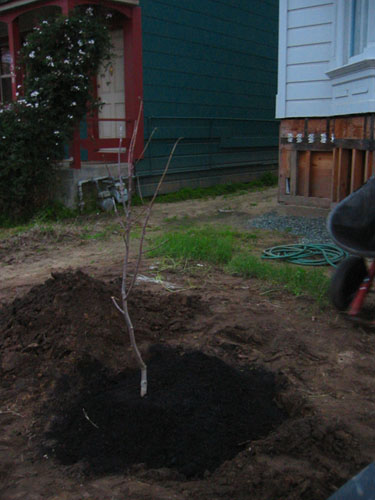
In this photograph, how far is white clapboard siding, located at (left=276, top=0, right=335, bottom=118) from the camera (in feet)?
26.1

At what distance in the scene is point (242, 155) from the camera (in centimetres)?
1340

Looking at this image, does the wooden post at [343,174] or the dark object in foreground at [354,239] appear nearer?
the dark object in foreground at [354,239]

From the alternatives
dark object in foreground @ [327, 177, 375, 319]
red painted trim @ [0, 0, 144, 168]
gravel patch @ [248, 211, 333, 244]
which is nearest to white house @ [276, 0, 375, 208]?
gravel patch @ [248, 211, 333, 244]

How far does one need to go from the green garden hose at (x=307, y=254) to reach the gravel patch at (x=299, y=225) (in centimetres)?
43

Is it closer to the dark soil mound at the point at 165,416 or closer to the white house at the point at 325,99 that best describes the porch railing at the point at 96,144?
the white house at the point at 325,99

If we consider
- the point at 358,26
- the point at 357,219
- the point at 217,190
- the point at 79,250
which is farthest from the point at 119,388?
the point at 217,190

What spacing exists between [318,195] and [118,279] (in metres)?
4.46

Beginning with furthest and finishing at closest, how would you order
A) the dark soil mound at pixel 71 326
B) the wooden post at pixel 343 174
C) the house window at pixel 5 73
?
the house window at pixel 5 73, the wooden post at pixel 343 174, the dark soil mound at pixel 71 326

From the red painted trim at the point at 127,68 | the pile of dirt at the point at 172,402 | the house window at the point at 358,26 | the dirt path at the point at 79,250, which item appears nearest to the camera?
the pile of dirt at the point at 172,402

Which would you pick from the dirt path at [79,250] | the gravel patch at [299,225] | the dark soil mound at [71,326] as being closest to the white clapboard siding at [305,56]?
the gravel patch at [299,225]

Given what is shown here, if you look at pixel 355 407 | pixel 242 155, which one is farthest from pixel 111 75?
pixel 355 407

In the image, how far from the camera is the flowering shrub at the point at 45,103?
26.5 feet

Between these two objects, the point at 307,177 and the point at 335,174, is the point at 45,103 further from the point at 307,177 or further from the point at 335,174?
the point at 335,174

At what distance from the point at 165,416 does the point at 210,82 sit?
34.0ft
